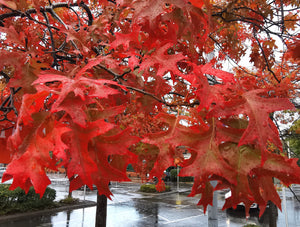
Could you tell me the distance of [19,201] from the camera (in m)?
9.82

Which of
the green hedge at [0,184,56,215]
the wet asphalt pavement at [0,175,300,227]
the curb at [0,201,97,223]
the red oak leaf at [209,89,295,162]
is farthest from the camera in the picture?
the green hedge at [0,184,56,215]

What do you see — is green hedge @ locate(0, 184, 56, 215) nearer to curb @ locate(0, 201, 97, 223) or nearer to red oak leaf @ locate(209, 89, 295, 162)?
curb @ locate(0, 201, 97, 223)

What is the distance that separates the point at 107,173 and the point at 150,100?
0.98 metres

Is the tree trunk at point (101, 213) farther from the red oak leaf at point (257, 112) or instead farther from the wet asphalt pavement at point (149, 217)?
the red oak leaf at point (257, 112)

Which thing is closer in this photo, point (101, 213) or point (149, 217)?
point (101, 213)

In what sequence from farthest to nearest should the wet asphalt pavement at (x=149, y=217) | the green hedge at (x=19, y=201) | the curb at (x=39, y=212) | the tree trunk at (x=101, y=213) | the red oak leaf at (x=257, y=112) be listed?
the green hedge at (x=19, y=201)
the wet asphalt pavement at (x=149, y=217)
the curb at (x=39, y=212)
the tree trunk at (x=101, y=213)
the red oak leaf at (x=257, y=112)

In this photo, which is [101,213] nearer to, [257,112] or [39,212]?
[257,112]

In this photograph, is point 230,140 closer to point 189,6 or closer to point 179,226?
point 189,6

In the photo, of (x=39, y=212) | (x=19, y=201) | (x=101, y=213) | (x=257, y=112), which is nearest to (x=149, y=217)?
(x=39, y=212)

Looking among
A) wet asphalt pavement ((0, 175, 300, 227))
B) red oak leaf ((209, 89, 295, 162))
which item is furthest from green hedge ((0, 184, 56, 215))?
red oak leaf ((209, 89, 295, 162))

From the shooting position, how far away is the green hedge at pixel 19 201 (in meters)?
9.18

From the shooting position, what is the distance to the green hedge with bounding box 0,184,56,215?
30.1 ft

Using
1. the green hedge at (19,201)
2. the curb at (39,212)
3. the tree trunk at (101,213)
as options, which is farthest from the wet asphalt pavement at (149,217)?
the tree trunk at (101,213)

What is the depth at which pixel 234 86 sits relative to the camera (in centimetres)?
111
